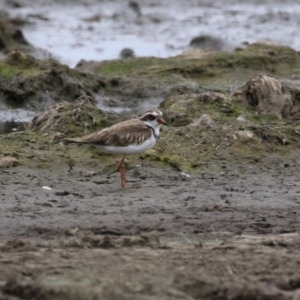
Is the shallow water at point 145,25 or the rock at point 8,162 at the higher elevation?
the rock at point 8,162

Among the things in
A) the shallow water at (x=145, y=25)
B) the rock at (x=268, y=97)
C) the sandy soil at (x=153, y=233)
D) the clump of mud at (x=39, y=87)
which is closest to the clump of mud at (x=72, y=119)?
the sandy soil at (x=153, y=233)

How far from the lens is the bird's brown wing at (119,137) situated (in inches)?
413

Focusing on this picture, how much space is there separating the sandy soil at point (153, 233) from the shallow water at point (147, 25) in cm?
892

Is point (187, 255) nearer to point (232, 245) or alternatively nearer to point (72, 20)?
point (232, 245)

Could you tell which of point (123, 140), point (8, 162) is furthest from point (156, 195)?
point (8, 162)

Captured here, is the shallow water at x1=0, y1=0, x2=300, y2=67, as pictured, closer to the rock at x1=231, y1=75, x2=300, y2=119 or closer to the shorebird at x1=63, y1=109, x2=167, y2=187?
the rock at x1=231, y1=75, x2=300, y2=119

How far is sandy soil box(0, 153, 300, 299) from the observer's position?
21.6 ft

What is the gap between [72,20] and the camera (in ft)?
84.1

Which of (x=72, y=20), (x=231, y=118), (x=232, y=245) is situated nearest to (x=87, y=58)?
(x=72, y=20)

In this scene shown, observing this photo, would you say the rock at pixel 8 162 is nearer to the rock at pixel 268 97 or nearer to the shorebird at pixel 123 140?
the shorebird at pixel 123 140

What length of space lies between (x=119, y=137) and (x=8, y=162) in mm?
1245

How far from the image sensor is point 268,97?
1304cm

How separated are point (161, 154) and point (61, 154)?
107 centimetres

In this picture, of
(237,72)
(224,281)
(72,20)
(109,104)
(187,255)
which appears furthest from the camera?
(72,20)
